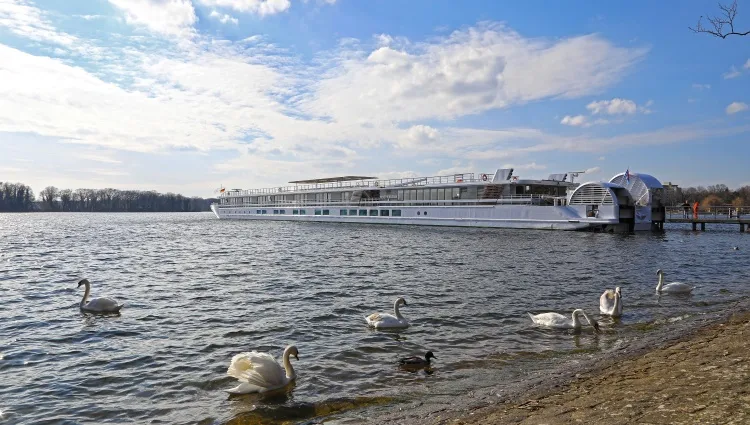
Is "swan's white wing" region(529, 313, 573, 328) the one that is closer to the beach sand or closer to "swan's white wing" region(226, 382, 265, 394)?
the beach sand

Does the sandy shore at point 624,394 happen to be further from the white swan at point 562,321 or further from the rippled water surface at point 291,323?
the white swan at point 562,321

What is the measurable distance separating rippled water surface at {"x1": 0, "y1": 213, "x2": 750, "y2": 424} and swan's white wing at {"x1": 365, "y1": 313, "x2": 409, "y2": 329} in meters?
0.23

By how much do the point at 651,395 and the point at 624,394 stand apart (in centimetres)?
33

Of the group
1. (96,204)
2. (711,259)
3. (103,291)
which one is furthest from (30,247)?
(96,204)

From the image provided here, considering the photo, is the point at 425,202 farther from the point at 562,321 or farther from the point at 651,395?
the point at 651,395

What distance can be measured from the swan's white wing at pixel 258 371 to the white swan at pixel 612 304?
945cm

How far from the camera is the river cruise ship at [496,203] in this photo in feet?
160

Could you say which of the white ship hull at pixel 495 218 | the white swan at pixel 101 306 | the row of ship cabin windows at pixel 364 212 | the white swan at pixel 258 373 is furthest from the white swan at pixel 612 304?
the row of ship cabin windows at pixel 364 212

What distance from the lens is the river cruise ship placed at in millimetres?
48844

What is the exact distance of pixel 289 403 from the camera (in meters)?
7.77

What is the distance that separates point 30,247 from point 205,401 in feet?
126

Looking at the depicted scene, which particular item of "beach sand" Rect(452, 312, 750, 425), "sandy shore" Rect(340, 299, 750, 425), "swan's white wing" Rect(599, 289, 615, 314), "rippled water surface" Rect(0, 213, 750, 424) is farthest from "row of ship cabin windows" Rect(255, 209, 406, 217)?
"beach sand" Rect(452, 312, 750, 425)

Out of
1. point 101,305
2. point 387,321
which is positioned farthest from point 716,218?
point 101,305

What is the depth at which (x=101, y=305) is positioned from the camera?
1427cm
